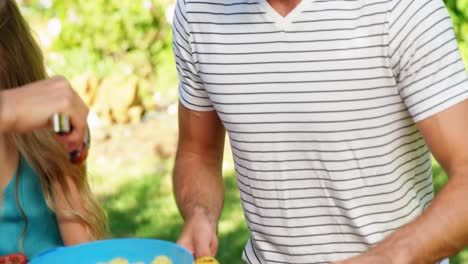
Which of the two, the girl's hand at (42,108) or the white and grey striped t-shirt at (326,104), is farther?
the white and grey striped t-shirt at (326,104)

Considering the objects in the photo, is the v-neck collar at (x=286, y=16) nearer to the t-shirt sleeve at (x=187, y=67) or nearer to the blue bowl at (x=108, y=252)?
the t-shirt sleeve at (x=187, y=67)

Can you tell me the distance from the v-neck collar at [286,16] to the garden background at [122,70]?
10.6 ft

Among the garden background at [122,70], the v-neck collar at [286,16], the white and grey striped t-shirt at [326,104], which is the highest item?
the v-neck collar at [286,16]

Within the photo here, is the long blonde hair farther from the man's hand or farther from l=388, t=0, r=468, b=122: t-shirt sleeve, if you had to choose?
l=388, t=0, r=468, b=122: t-shirt sleeve

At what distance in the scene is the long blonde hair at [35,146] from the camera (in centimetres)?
285

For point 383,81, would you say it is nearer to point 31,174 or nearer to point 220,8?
point 220,8

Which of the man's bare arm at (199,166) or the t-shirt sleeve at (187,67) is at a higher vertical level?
the t-shirt sleeve at (187,67)

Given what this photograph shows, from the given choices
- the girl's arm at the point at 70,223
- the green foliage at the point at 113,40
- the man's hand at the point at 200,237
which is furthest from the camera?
the green foliage at the point at 113,40

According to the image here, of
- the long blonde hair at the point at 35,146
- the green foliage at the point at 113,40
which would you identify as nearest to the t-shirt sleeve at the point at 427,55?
the long blonde hair at the point at 35,146

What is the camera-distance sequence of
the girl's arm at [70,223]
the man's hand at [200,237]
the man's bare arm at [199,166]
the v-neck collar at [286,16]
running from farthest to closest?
the girl's arm at [70,223] < the man's bare arm at [199,166] < the man's hand at [200,237] < the v-neck collar at [286,16]

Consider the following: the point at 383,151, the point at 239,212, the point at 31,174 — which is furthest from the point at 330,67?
the point at 239,212

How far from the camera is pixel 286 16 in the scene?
2.37 metres

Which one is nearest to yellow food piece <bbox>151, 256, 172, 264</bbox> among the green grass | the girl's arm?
the girl's arm

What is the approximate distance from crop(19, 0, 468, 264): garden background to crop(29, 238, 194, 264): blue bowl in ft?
10.9
